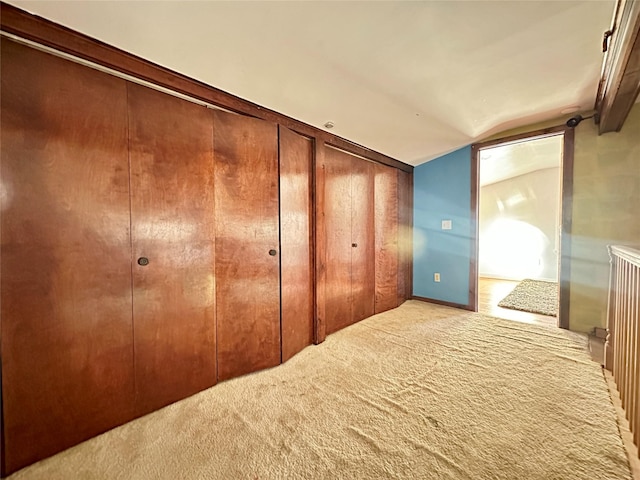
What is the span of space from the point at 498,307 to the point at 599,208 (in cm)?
161

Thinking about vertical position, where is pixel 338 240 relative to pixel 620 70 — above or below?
below

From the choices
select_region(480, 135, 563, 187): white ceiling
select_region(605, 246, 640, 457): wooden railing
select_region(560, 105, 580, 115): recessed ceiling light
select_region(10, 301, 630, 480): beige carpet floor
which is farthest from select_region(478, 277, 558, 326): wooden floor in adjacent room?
select_region(560, 105, 580, 115): recessed ceiling light

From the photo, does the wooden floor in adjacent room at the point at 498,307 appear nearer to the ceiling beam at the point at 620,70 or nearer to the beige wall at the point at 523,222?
the beige wall at the point at 523,222

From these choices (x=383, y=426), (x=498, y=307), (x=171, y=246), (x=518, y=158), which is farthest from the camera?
(x=518, y=158)

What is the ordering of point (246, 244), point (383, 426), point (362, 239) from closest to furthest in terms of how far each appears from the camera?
point (383, 426) < point (246, 244) < point (362, 239)

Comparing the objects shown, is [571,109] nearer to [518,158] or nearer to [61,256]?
[518,158]

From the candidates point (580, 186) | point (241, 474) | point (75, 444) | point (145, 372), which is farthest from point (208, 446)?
point (580, 186)

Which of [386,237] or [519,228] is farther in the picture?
[519,228]

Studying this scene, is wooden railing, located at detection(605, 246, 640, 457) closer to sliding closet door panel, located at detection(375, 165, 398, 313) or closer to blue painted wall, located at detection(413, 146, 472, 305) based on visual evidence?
blue painted wall, located at detection(413, 146, 472, 305)

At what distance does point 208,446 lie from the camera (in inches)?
47.3

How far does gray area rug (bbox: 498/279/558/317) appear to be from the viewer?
10.7 ft

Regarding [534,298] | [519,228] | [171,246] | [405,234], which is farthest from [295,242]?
[519,228]

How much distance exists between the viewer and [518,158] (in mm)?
4250

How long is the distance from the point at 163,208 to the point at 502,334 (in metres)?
3.13
